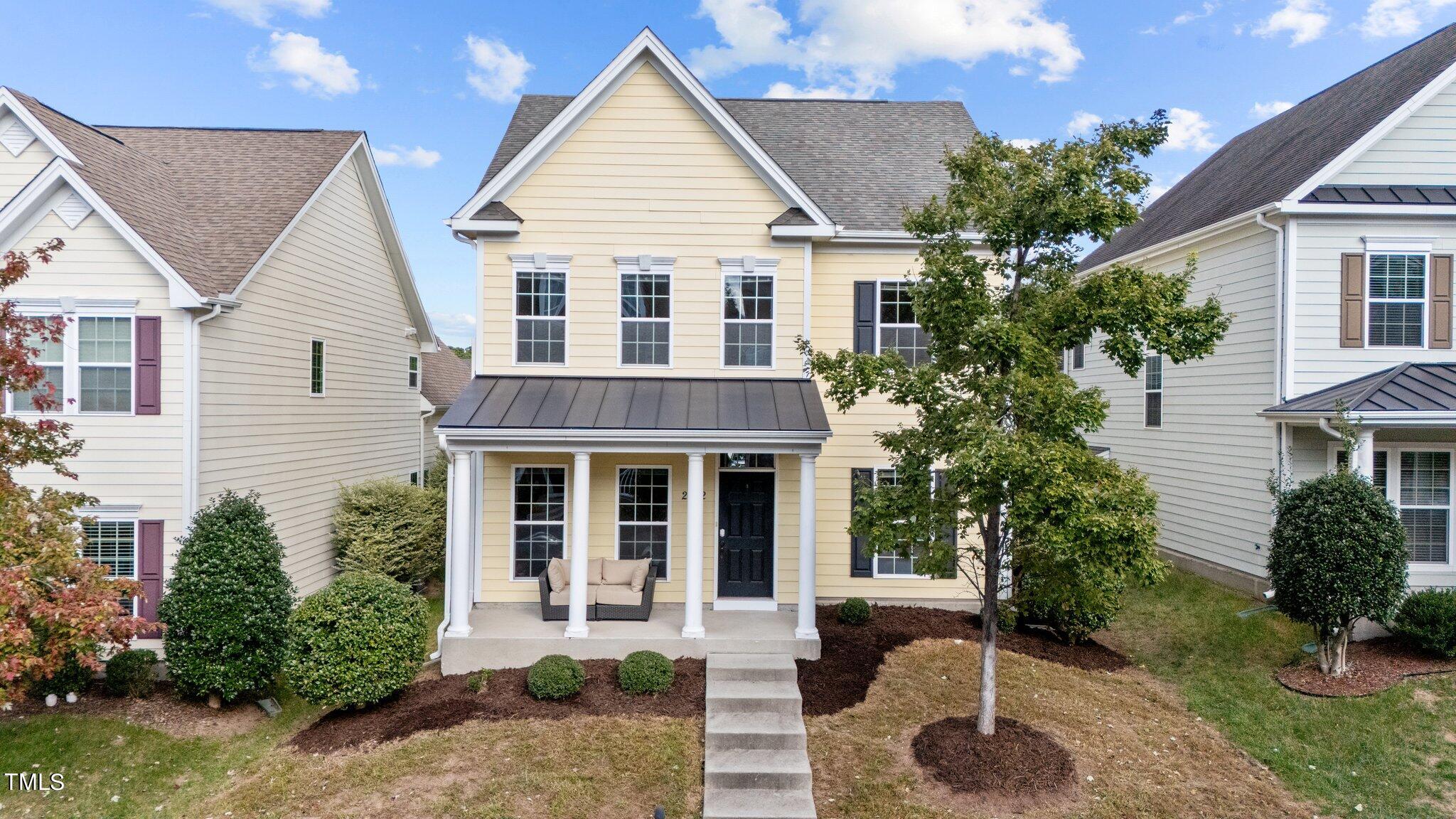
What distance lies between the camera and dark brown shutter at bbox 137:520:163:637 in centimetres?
1084

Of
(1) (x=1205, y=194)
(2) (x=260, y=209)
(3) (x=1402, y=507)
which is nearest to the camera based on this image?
(3) (x=1402, y=507)

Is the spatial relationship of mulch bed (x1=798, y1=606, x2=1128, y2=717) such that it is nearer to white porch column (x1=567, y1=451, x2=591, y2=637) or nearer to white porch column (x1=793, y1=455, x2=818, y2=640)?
white porch column (x1=793, y1=455, x2=818, y2=640)

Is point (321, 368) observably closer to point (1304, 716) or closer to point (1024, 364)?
point (1024, 364)

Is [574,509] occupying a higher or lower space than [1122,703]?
higher

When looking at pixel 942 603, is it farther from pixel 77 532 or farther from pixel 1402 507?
pixel 77 532

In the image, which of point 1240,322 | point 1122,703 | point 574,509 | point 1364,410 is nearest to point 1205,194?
point 1240,322

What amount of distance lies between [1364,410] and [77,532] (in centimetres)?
1641

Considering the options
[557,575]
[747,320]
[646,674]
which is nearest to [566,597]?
[557,575]

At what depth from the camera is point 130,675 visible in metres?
9.80

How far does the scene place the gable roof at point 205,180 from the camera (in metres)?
11.4

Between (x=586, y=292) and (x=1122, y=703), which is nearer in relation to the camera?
(x=1122, y=703)

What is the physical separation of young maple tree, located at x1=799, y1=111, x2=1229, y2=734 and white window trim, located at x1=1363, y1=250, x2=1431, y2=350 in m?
7.25

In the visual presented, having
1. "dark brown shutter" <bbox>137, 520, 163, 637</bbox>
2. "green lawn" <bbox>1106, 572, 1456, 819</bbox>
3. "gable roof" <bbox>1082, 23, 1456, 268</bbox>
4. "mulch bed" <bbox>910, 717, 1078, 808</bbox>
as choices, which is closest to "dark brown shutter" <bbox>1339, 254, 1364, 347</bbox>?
"gable roof" <bbox>1082, 23, 1456, 268</bbox>

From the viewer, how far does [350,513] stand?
14664 mm
